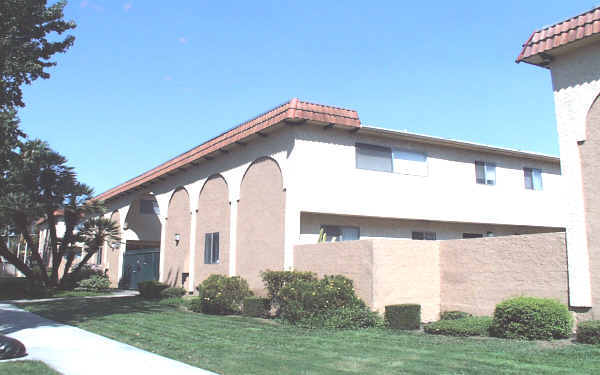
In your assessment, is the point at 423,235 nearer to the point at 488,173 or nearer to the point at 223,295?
the point at 488,173

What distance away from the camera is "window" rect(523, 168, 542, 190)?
2288cm

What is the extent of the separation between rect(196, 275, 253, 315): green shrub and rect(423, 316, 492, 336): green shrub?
7086 mm

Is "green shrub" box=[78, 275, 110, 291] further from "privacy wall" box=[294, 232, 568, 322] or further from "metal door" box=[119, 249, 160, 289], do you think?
"privacy wall" box=[294, 232, 568, 322]

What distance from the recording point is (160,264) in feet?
87.6

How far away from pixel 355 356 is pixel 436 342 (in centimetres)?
232

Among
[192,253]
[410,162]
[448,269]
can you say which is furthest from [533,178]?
[192,253]

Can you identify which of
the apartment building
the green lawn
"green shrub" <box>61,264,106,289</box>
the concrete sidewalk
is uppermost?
the apartment building

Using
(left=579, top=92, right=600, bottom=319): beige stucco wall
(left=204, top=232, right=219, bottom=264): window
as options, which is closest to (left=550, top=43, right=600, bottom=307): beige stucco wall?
(left=579, top=92, right=600, bottom=319): beige stucco wall

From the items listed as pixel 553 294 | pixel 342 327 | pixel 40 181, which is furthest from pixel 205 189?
pixel 553 294

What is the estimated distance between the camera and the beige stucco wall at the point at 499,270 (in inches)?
467

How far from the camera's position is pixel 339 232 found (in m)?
18.2

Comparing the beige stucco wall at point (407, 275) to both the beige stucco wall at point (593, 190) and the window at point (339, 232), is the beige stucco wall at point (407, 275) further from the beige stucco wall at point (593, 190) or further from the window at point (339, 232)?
the beige stucco wall at point (593, 190)

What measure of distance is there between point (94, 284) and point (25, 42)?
59.5 feet

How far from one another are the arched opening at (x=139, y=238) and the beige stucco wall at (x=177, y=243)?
2.82 meters
